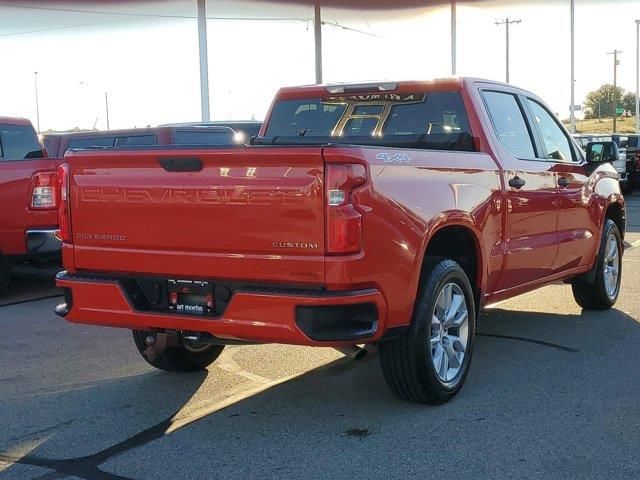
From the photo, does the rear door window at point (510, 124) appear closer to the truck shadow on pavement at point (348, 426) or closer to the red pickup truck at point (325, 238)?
the red pickup truck at point (325, 238)

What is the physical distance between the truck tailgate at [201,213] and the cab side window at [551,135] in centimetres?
307

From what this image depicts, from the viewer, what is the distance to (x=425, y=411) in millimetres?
4762

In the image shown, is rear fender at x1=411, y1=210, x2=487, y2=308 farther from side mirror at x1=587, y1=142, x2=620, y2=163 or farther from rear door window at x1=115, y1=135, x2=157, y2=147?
rear door window at x1=115, y1=135, x2=157, y2=147

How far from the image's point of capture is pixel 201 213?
4262mm

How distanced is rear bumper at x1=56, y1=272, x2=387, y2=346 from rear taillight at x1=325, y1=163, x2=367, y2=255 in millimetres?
254

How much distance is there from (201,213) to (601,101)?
12312 cm

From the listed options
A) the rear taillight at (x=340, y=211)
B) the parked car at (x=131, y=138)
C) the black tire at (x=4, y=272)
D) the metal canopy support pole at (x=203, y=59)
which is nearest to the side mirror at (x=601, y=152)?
the rear taillight at (x=340, y=211)

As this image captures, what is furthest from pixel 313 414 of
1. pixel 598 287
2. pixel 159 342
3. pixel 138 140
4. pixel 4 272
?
pixel 138 140

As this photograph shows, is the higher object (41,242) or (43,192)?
(43,192)

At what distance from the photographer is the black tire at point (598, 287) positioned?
7.34m

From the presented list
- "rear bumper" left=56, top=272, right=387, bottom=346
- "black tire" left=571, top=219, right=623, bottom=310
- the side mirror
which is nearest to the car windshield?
"rear bumper" left=56, top=272, right=387, bottom=346

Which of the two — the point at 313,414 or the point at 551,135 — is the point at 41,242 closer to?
the point at 313,414

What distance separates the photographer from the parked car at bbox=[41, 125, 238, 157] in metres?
10.4

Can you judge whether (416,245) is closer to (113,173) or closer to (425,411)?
(425,411)
